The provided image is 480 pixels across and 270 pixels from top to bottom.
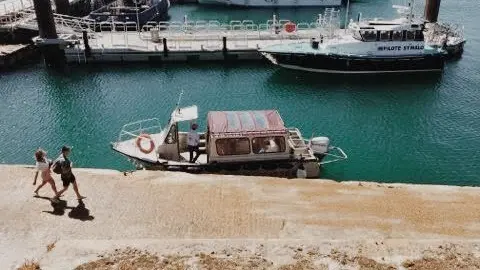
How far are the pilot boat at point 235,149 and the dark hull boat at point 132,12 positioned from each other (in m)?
28.9

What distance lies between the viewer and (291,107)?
3284 centimetres

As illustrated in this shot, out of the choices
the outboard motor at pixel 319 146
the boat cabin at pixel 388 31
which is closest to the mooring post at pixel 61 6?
the boat cabin at pixel 388 31

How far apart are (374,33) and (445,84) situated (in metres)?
7.11

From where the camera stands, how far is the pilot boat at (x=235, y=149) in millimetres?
20406

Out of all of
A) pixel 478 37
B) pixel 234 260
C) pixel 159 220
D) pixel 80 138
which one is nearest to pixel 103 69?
pixel 80 138

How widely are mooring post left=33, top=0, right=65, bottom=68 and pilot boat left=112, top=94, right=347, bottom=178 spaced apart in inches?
929

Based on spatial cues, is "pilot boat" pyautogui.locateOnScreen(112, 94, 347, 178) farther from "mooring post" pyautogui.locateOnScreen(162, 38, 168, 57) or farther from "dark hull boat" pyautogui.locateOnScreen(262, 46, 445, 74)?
"mooring post" pyautogui.locateOnScreen(162, 38, 168, 57)

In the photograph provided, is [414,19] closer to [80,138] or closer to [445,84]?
[445,84]

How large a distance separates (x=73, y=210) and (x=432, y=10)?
44026mm

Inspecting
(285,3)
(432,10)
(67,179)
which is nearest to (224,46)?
(432,10)

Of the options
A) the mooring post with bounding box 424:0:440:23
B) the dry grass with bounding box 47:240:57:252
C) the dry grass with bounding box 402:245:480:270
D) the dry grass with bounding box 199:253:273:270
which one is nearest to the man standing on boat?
the dry grass with bounding box 47:240:57:252

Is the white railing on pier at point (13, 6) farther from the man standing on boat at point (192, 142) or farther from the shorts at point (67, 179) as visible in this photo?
the shorts at point (67, 179)

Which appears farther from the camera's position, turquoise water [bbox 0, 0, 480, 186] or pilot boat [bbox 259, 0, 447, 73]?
pilot boat [bbox 259, 0, 447, 73]

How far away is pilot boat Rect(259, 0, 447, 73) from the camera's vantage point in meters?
37.4
